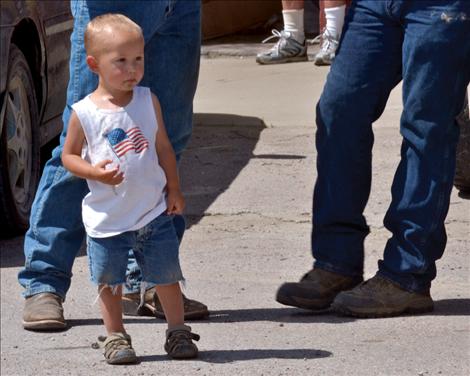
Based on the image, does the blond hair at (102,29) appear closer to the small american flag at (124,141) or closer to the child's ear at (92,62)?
the child's ear at (92,62)

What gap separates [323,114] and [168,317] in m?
0.93

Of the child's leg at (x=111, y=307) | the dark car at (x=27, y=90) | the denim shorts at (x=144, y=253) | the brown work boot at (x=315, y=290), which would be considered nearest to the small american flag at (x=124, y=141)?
the denim shorts at (x=144, y=253)

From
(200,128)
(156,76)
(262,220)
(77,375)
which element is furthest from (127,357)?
(200,128)

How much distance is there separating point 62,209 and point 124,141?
2.53 ft

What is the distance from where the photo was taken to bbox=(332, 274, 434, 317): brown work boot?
494cm

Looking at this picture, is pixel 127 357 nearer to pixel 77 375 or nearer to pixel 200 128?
pixel 77 375

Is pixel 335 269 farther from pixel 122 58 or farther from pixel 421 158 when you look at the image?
pixel 122 58

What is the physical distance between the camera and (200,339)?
479cm

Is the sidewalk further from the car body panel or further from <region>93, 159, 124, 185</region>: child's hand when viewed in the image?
the car body panel

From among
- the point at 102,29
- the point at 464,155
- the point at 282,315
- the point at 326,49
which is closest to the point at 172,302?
the point at 282,315

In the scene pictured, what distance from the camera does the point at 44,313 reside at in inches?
196

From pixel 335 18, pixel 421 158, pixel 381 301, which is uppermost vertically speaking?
pixel 421 158

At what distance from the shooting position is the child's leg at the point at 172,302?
4.54 metres

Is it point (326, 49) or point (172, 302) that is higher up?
point (172, 302)
